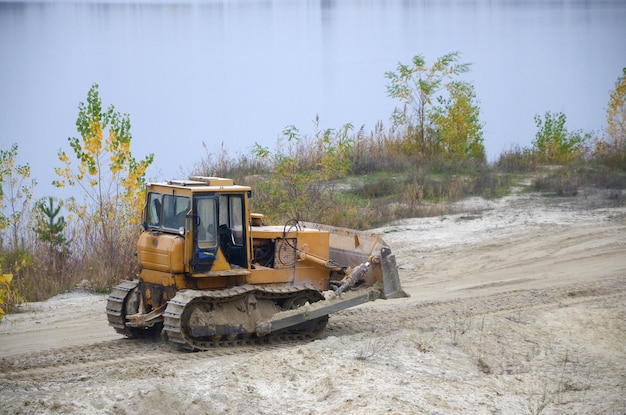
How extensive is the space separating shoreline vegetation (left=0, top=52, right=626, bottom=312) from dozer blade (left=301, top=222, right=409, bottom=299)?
14.6 ft

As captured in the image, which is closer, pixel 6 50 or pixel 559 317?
pixel 559 317

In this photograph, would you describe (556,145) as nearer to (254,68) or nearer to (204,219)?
(204,219)

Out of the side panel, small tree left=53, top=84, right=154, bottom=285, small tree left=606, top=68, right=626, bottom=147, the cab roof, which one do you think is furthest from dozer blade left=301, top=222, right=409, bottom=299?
small tree left=606, top=68, right=626, bottom=147

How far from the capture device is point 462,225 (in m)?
21.0

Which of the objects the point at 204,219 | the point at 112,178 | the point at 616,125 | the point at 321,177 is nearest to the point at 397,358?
the point at 204,219

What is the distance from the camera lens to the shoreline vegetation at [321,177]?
1739 cm

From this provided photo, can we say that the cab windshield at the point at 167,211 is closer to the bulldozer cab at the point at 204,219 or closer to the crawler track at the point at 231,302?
the bulldozer cab at the point at 204,219

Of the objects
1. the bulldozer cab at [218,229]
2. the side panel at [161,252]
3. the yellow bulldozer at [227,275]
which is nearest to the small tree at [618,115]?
the yellow bulldozer at [227,275]

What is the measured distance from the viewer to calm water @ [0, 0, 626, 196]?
142 ft

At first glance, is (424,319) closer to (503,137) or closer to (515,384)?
(515,384)

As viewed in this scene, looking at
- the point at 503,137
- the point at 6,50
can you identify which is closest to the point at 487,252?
the point at 503,137

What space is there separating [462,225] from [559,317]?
294 inches

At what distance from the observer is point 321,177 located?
69.4 feet

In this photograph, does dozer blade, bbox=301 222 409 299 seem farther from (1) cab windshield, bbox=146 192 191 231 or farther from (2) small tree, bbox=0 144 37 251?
(2) small tree, bbox=0 144 37 251
